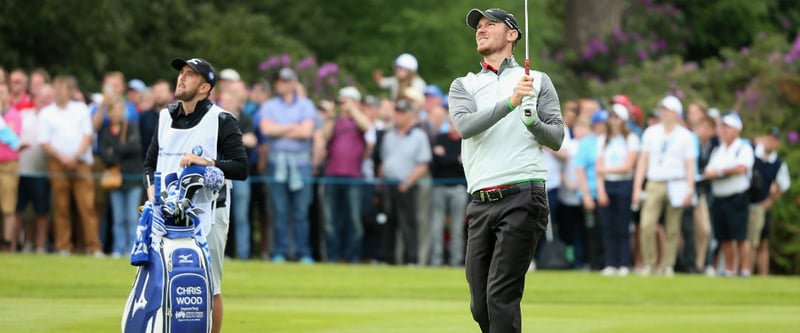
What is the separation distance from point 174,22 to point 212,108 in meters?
23.2

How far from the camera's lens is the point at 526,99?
28.9ft

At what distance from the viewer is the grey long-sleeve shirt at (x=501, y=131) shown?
9.02 metres

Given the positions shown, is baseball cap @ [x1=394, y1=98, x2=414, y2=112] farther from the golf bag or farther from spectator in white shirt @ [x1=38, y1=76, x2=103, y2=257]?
the golf bag

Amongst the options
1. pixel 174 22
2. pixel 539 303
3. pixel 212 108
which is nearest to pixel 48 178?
pixel 539 303

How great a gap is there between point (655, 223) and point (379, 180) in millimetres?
3890

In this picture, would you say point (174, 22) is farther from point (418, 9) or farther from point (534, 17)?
point (534, 17)

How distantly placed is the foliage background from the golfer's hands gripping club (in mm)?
14298

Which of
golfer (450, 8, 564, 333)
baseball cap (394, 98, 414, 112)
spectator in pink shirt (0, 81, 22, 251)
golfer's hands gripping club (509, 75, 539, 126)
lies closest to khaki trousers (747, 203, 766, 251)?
baseball cap (394, 98, 414, 112)

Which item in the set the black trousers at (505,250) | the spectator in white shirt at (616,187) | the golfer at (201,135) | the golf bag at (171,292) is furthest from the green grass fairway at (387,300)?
the black trousers at (505,250)

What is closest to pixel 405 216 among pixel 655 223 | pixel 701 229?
pixel 655 223

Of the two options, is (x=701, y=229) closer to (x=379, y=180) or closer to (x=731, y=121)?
(x=731, y=121)

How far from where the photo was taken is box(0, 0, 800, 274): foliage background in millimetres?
25453

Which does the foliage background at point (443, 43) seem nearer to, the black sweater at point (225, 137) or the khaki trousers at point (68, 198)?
the khaki trousers at point (68, 198)

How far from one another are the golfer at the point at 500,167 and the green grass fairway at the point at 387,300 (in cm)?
239
